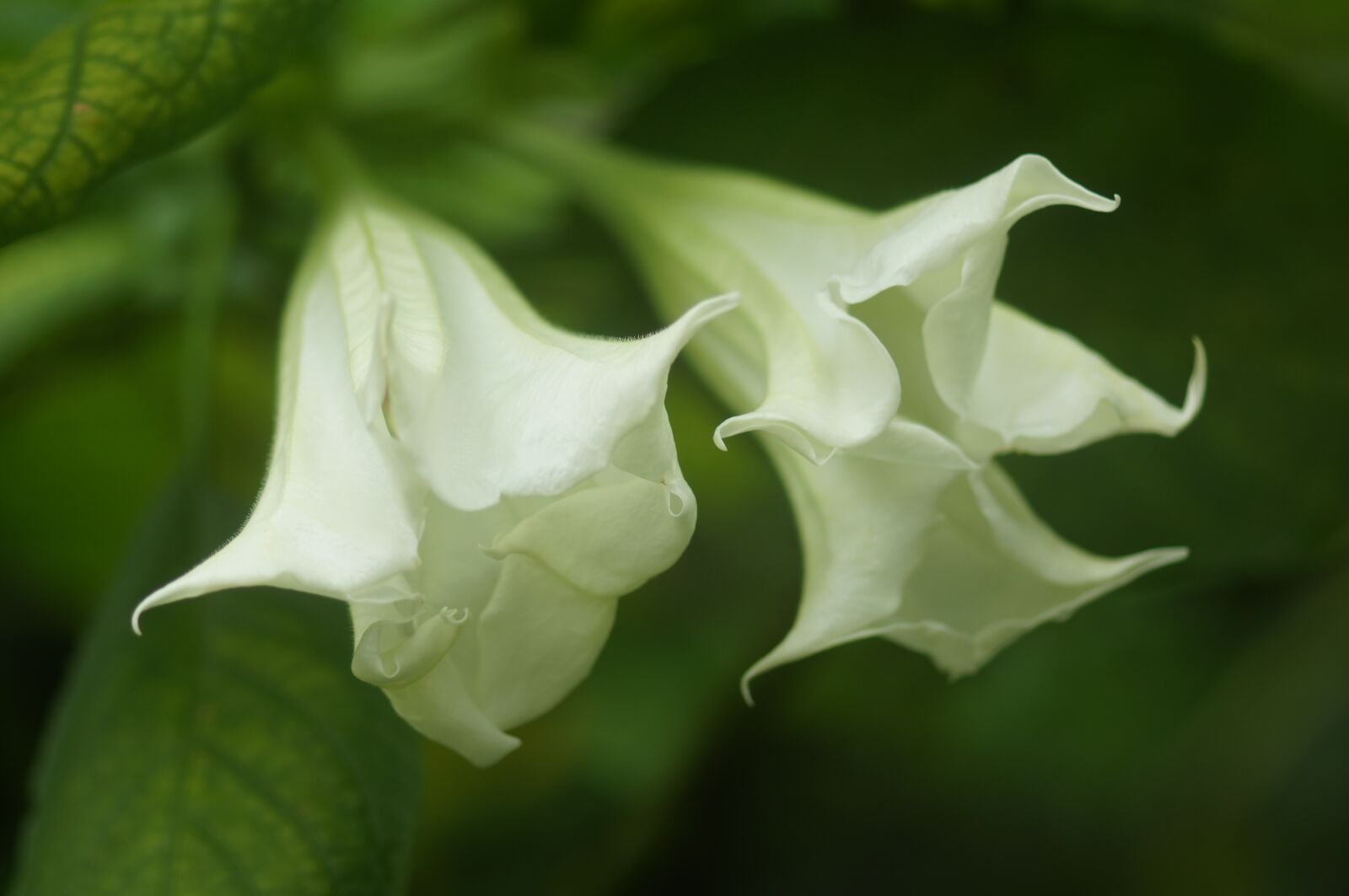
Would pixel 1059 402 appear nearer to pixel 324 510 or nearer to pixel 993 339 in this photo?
pixel 993 339

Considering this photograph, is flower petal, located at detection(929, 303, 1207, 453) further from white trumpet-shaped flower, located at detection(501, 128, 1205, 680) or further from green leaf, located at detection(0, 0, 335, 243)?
green leaf, located at detection(0, 0, 335, 243)

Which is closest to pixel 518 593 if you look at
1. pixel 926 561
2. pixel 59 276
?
pixel 926 561

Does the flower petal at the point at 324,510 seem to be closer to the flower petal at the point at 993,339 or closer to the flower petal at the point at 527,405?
the flower petal at the point at 527,405

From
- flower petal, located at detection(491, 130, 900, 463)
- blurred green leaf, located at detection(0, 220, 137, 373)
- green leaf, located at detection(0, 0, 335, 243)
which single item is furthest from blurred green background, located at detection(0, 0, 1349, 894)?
green leaf, located at detection(0, 0, 335, 243)

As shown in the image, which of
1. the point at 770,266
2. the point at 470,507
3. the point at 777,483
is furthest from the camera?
the point at 777,483

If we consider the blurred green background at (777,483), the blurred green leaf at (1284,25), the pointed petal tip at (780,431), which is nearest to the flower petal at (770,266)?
the pointed petal tip at (780,431)

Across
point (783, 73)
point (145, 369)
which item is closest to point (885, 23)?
point (783, 73)
